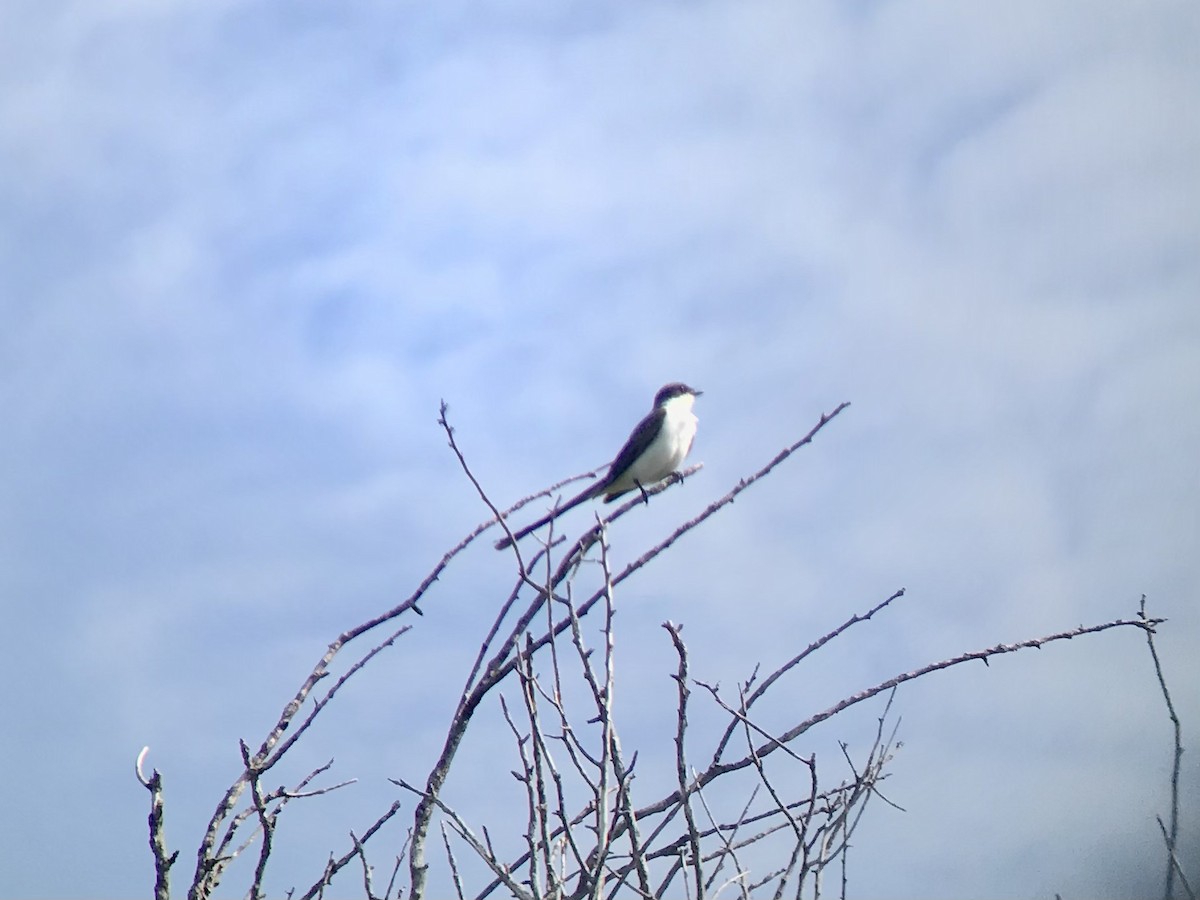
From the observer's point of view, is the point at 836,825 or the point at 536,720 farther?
the point at 836,825

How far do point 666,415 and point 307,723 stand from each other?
4.76 meters

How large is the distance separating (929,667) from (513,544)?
3.70 feet

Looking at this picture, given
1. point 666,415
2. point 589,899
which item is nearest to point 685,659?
point 589,899

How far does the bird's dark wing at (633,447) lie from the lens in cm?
815

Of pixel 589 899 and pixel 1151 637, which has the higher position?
pixel 1151 637

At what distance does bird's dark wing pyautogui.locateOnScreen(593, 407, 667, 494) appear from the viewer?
Answer: 8.15 m

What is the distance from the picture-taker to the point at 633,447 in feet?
26.9

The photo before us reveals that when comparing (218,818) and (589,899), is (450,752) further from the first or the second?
(589,899)

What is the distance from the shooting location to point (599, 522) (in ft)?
9.87

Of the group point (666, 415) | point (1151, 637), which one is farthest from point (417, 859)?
point (666, 415)

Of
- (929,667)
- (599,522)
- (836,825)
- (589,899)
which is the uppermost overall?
(599,522)

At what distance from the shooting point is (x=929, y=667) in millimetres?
3334

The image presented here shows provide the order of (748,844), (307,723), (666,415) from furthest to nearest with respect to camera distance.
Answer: (666,415)
(307,723)
(748,844)

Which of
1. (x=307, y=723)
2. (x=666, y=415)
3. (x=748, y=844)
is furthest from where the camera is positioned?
(x=666, y=415)
